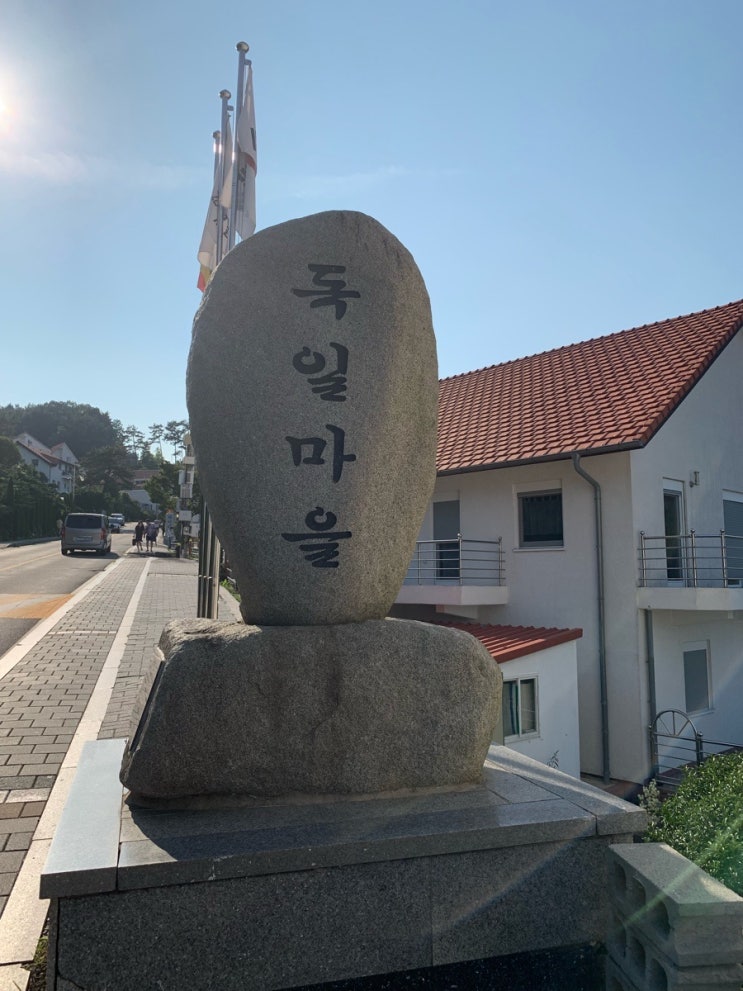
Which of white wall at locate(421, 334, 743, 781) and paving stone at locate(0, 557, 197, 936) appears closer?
paving stone at locate(0, 557, 197, 936)

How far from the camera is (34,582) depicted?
74.7 ft

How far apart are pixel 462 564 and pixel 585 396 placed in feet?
13.7

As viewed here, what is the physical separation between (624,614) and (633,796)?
2.89 meters

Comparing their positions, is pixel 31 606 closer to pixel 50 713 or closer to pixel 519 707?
pixel 50 713

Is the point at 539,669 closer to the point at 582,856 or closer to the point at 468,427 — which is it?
the point at 468,427

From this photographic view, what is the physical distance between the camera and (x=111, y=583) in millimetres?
23969

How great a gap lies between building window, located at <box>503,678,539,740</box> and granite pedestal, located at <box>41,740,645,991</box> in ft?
24.4

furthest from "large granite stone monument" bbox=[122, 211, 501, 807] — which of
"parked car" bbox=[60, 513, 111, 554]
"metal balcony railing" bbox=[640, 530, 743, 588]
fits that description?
"parked car" bbox=[60, 513, 111, 554]

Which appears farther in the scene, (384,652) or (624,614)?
(624,614)

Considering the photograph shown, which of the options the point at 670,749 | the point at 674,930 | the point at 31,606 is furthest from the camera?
the point at 31,606

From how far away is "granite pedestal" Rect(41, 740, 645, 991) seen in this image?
2.72 meters

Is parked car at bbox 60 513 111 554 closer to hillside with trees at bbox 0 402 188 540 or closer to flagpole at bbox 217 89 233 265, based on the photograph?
hillside with trees at bbox 0 402 188 540

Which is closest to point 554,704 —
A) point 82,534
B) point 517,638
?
point 517,638

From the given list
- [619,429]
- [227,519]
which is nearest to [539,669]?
[619,429]
